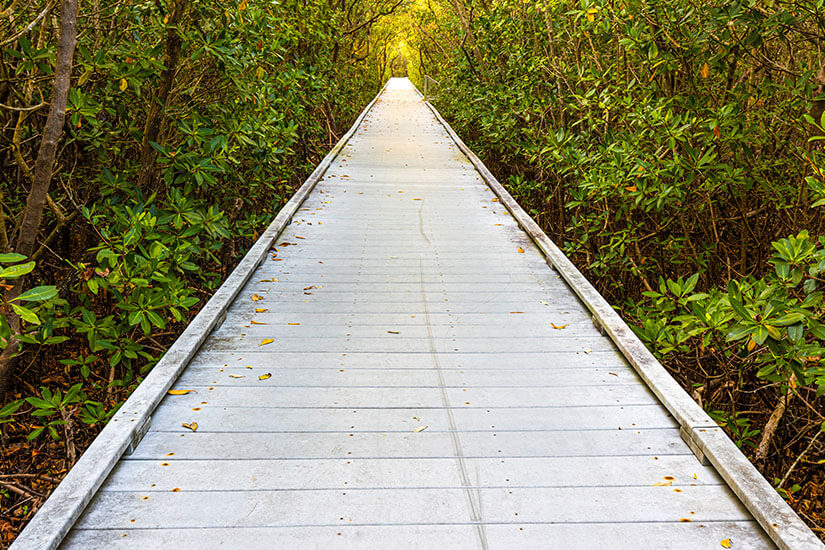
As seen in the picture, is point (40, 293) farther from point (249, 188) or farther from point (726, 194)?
point (726, 194)

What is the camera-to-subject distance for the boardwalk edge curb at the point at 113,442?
1.87 metres

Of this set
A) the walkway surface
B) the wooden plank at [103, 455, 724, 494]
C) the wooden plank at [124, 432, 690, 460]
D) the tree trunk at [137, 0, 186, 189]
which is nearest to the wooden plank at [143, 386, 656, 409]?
the walkway surface

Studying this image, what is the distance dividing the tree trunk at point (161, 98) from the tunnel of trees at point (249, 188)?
0.02 metres

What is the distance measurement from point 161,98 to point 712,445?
4.08 meters

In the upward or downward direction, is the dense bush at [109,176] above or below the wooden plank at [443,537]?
above

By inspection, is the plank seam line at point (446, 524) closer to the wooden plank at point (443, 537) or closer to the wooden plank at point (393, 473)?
the wooden plank at point (443, 537)

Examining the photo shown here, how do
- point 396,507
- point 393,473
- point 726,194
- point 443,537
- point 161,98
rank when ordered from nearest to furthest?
point 443,537 → point 396,507 → point 393,473 → point 161,98 → point 726,194

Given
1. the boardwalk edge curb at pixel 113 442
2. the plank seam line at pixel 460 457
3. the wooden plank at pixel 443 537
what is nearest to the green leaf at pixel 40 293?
the boardwalk edge curb at pixel 113 442

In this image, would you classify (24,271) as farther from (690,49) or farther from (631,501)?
(690,49)

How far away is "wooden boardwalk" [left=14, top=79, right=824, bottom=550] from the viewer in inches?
78.7

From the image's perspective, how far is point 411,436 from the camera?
2.55m

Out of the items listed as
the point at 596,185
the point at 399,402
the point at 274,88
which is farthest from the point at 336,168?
the point at 399,402

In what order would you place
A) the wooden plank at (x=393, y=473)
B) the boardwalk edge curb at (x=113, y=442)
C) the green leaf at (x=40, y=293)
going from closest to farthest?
the boardwalk edge curb at (x=113, y=442) → the green leaf at (x=40, y=293) → the wooden plank at (x=393, y=473)

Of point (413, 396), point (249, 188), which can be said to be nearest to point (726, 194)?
point (413, 396)
